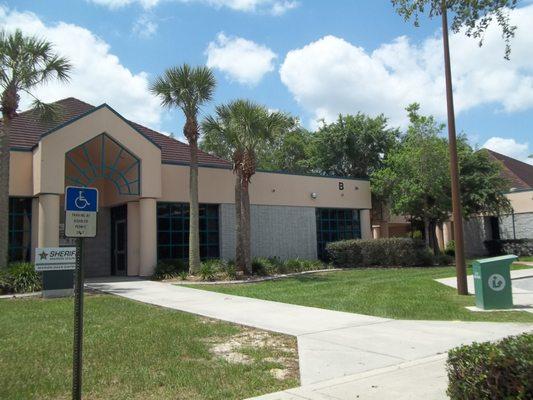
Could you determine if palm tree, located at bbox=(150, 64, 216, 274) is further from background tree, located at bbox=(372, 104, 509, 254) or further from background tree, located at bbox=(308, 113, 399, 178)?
background tree, located at bbox=(308, 113, 399, 178)

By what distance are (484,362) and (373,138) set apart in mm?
32475

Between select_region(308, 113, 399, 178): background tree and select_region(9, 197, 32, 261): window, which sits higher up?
select_region(308, 113, 399, 178): background tree

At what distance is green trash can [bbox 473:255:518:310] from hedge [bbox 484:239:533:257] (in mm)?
21971

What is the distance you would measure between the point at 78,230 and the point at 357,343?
469cm

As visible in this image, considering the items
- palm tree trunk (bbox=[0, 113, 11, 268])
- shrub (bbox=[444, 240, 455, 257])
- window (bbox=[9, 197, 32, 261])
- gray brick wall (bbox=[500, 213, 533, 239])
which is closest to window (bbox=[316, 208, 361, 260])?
shrub (bbox=[444, 240, 455, 257])

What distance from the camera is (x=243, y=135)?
20516mm

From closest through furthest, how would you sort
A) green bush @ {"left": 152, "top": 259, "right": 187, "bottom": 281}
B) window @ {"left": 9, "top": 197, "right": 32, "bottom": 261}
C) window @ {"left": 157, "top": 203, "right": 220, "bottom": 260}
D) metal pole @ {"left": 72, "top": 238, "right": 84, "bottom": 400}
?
metal pole @ {"left": 72, "top": 238, "right": 84, "bottom": 400}
window @ {"left": 9, "top": 197, "right": 32, "bottom": 261}
green bush @ {"left": 152, "top": 259, "right": 187, "bottom": 281}
window @ {"left": 157, "top": 203, "right": 220, "bottom": 260}

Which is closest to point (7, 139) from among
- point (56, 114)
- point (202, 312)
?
point (56, 114)

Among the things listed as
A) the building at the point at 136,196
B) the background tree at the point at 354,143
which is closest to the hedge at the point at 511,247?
the background tree at the point at 354,143

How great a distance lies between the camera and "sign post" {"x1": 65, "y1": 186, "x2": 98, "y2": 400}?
17.9ft

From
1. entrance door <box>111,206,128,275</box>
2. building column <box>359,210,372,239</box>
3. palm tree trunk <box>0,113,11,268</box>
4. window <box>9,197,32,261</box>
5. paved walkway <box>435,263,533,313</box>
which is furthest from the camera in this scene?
building column <box>359,210,372,239</box>

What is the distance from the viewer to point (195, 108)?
2023cm

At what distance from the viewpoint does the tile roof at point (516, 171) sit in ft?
123

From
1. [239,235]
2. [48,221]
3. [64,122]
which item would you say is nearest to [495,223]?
[239,235]
